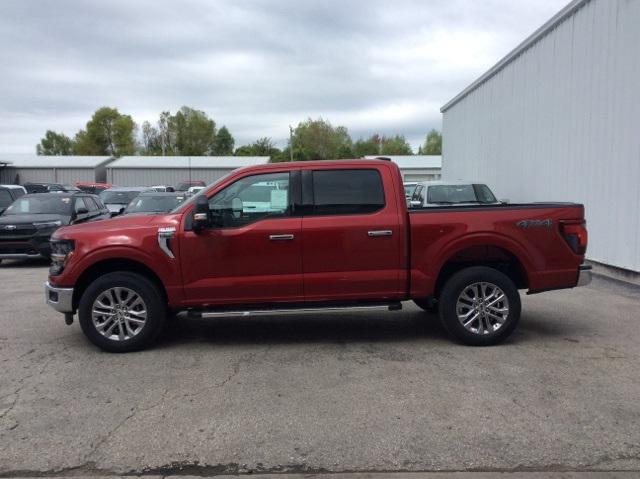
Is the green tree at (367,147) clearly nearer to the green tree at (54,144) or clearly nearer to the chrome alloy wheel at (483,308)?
the green tree at (54,144)

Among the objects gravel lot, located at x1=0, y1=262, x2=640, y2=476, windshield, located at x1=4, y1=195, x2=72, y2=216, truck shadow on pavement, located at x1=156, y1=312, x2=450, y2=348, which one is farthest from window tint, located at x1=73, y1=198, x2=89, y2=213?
truck shadow on pavement, located at x1=156, y1=312, x2=450, y2=348

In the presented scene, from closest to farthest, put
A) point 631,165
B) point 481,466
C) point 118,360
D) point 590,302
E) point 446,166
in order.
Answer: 1. point 481,466
2. point 118,360
3. point 590,302
4. point 631,165
5. point 446,166

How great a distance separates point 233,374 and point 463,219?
284cm

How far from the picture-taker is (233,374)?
214 inches

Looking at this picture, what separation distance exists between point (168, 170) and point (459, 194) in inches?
1642

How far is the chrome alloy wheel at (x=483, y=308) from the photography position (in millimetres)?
6125

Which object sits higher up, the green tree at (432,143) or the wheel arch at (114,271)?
the green tree at (432,143)

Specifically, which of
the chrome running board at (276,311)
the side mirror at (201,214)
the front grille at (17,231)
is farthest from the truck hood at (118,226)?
the front grille at (17,231)

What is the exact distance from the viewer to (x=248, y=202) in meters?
6.10

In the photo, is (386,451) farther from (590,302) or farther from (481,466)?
(590,302)

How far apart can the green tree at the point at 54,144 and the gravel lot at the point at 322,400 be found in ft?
341

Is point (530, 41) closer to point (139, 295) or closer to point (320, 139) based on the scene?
point (139, 295)

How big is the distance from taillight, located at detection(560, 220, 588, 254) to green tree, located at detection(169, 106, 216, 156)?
279 feet

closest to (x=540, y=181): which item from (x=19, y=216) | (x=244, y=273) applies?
(x=244, y=273)
